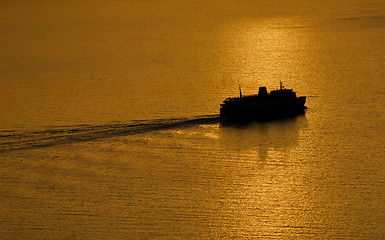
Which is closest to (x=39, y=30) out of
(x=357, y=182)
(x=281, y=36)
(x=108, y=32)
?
(x=108, y=32)

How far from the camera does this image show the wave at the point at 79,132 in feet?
221

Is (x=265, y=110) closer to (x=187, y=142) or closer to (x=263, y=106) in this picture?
(x=263, y=106)

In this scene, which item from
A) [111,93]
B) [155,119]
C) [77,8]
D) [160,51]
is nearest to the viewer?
[155,119]

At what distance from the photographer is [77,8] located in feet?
603

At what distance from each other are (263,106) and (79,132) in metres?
20.9

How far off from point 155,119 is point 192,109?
6.02 m

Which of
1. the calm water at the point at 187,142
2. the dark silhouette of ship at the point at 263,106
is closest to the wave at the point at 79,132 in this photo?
the calm water at the point at 187,142

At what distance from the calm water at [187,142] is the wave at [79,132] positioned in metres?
0.21

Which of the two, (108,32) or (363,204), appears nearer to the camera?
(363,204)

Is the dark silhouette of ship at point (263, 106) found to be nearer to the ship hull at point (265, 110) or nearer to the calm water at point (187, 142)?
the ship hull at point (265, 110)

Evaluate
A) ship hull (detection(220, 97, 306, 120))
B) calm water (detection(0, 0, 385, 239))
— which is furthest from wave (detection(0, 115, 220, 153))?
ship hull (detection(220, 97, 306, 120))

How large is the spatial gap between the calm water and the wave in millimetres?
214

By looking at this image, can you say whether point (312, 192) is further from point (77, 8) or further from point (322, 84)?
point (77, 8)

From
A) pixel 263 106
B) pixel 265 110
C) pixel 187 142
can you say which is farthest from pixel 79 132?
pixel 265 110
